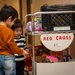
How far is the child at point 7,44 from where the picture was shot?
2186 millimetres

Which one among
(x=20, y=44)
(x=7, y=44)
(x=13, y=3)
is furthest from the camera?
(x=13, y=3)

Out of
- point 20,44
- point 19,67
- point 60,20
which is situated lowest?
point 19,67

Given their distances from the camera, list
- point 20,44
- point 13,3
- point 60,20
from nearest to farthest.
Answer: point 60,20, point 20,44, point 13,3

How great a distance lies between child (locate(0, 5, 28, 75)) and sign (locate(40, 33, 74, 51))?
276 millimetres

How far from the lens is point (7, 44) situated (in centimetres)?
220

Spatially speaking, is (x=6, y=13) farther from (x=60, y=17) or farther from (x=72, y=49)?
(x=72, y=49)

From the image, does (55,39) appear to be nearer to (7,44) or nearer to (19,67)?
(7,44)

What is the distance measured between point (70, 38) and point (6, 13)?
689mm

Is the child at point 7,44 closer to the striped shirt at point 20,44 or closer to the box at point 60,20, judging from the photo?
the box at point 60,20

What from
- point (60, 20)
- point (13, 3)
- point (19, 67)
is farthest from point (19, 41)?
point (13, 3)

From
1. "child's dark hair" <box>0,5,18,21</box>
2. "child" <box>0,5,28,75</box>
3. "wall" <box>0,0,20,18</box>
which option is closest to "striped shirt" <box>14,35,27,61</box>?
"child" <box>0,5,28,75</box>

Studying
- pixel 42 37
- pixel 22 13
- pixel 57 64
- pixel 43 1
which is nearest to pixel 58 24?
pixel 42 37

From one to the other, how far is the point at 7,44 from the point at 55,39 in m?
0.47

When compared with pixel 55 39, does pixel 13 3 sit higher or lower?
higher
